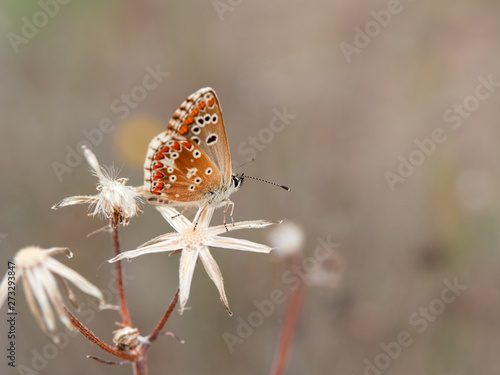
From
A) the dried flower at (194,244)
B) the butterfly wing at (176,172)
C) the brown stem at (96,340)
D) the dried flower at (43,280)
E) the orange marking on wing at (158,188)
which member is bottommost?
the brown stem at (96,340)

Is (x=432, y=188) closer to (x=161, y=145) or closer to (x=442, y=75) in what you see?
(x=442, y=75)

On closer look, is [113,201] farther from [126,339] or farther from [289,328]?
[289,328]

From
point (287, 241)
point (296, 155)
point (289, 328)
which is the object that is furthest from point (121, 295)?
point (296, 155)

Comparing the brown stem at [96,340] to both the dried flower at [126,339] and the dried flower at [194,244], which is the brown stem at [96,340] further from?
the dried flower at [194,244]

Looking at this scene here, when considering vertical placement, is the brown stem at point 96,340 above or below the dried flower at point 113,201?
below

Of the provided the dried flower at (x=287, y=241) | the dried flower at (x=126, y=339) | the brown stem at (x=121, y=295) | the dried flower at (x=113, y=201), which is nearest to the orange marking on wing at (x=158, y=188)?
the dried flower at (x=113, y=201)

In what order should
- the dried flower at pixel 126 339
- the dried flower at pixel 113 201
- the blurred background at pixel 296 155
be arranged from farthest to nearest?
the blurred background at pixel 296 155, the dried flower at pixel 113 201, the dried flower at pixel 126 339

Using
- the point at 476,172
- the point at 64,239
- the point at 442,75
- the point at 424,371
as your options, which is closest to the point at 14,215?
the point at 64,239

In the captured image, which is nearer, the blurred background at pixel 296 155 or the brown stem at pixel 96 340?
the brown stem at pixel 96 340
